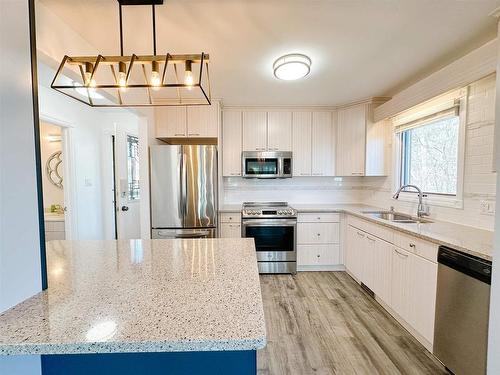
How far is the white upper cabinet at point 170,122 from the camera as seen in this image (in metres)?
3.23

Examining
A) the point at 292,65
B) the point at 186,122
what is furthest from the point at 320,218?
the point at 186,122

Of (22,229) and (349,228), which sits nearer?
(22,229)

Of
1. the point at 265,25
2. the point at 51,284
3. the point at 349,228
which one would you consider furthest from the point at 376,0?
the point at 349,228

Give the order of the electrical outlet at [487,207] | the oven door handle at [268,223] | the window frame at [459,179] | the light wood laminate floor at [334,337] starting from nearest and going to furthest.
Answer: the light wood laminate floor at [334,337]
the electrical outlet at [487,207]
the window frame at [459,179]
the oven door handle at [268,223]

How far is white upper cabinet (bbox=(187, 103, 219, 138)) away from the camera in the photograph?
3215 millimetres

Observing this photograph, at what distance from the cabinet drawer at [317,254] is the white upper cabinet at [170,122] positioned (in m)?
2.27

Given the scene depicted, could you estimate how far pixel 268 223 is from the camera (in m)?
3.18

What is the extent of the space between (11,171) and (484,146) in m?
2.89

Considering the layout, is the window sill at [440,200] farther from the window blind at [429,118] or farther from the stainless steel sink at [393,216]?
the window blind at [429,118]

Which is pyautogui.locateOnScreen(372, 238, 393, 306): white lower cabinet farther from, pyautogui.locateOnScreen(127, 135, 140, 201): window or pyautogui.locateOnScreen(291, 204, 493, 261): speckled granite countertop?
pyautogui.locateOnScreen(127, 135, 140, 201): window

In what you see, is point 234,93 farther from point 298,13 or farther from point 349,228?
point 349,228

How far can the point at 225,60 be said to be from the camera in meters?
2.14

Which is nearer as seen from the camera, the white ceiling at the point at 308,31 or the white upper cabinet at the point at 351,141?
the white ceiling at the point at 308,31

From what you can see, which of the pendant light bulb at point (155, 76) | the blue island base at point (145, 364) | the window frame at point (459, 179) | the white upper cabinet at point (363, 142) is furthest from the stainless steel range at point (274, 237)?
the blue island base at point (145, 364)
